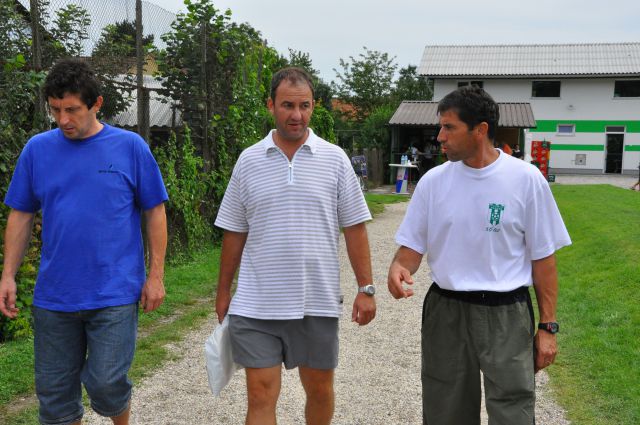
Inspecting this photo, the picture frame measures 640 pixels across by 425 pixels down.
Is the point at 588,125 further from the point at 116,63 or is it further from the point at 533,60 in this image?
the point at 116,63

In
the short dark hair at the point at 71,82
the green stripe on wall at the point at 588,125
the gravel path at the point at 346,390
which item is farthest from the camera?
the green stripe on wall at the point at 588,125

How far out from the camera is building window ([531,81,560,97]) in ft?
128

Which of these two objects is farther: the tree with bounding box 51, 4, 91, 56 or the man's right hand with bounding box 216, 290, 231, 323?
the tree with bounding box 51, 4, 91, 56

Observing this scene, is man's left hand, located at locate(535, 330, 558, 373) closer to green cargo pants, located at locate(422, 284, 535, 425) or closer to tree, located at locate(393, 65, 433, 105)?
green cargo pants, located at locate(422, 284, 535, 425)

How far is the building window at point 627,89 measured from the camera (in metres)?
37.9

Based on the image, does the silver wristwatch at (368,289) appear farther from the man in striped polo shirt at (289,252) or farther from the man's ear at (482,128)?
the man's ear at (482,128)

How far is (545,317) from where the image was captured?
3203mm

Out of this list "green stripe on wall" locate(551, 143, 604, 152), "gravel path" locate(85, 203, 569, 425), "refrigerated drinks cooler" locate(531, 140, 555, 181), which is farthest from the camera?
"green stripe on wall" locate(551, 143, 604, 152)

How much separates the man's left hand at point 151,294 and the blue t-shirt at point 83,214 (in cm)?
5

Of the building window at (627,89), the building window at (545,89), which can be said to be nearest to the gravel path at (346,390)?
the building window at (545,89)

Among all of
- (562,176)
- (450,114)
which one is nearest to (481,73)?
(562,176)

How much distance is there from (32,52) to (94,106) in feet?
9.80

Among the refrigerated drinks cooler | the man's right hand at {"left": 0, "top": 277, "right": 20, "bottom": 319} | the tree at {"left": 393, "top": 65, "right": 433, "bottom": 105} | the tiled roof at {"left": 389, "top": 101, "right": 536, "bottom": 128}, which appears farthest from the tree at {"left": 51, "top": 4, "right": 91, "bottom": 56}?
the tree at {"left": 393, "top": 65, "right": 433, "bottom": 105}

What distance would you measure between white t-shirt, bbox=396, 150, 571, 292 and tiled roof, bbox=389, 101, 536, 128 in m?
27.6
